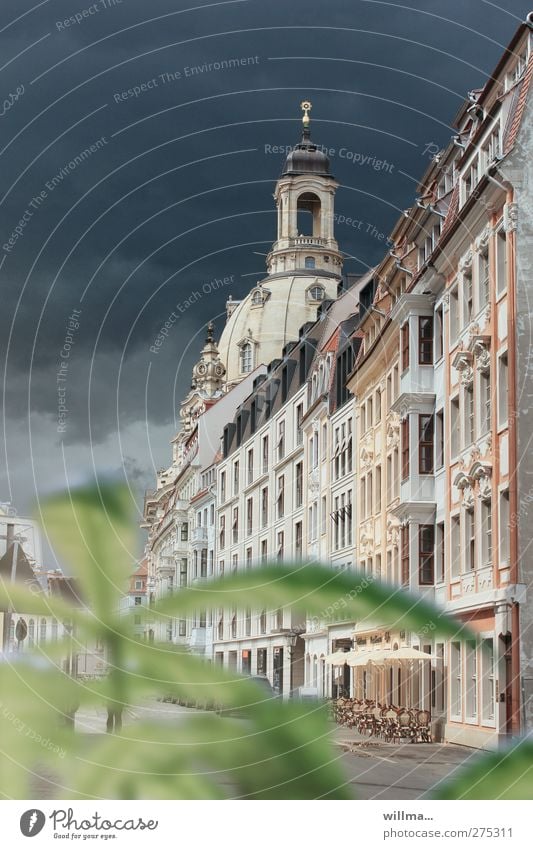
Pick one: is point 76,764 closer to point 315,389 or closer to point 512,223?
point 512,223

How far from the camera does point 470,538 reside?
18484 millimetres

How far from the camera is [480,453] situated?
17453 mm

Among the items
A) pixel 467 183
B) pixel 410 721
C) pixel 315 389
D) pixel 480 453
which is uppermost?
pixel 467 183

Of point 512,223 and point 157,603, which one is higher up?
point 512,223

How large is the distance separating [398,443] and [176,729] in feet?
66.8

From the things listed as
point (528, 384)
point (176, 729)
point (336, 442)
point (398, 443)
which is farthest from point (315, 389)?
point (176, 729)

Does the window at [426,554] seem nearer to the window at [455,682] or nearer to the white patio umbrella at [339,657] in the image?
the window at [455,682]

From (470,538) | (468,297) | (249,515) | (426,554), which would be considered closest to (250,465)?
(249,515)

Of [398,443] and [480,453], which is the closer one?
[480,453]

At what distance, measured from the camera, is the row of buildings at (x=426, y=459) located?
15.5 m

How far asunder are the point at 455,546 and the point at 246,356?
2503 inches

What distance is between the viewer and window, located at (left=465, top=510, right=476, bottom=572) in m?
18.0

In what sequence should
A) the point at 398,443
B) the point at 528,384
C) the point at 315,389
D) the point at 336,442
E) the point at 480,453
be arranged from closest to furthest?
the point at 528,384 → the point at 480,453 → the point at 398,443 → the point at 336,442 → the point at 315,389

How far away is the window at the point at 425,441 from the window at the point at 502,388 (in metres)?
4.42
